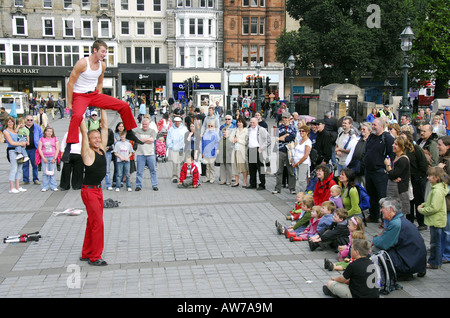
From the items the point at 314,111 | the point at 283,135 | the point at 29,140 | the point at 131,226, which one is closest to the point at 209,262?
the point at 131,226

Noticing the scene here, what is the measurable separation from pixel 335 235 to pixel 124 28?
1945 inches

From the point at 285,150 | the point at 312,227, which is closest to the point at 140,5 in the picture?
the point at 285,150

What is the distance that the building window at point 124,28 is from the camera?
174 feet

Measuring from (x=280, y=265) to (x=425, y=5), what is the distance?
35670 mm

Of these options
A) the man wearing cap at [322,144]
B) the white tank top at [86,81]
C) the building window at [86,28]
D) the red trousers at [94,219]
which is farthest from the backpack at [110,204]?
the building window at [86,28]

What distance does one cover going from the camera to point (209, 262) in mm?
7547

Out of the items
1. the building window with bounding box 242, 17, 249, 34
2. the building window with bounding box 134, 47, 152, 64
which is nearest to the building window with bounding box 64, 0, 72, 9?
the building window with bounding box 134, 47, 152, 64

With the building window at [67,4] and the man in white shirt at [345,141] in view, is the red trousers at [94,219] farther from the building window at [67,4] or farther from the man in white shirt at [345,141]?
the building window at [67,4]

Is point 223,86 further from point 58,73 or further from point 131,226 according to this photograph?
point 131,226

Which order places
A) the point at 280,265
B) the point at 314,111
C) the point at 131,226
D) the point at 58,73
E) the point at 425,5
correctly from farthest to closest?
the point at 58,73
the point at 425,5
the point at 314,111
the point at 131,226
the point at 280,265

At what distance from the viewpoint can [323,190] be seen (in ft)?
31.1

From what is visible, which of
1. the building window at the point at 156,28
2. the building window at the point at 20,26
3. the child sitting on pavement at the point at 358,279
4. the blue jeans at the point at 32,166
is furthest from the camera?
the building window at the point at 156,28

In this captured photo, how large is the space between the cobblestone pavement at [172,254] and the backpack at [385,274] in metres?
0.10

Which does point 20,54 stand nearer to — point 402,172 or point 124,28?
point 124,28
